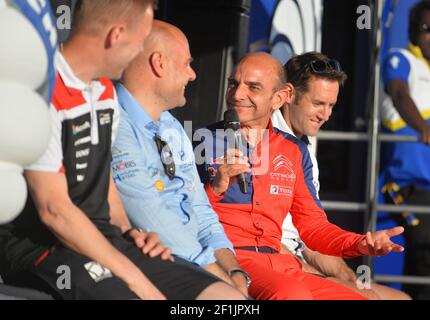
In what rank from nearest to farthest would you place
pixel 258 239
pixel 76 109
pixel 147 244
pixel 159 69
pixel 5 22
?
pixel 5 22, pixel 76 109, pixel 147 244, pixel 159 69, pixel 258 239

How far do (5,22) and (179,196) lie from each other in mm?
946

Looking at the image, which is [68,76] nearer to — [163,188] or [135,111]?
[135,111]

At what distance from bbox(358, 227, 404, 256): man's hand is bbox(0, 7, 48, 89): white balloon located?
1.46 metres

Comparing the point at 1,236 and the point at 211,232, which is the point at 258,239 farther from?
the point at 1,236

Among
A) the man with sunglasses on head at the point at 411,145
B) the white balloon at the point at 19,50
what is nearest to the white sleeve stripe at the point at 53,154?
the white balloon at the point at 19,50

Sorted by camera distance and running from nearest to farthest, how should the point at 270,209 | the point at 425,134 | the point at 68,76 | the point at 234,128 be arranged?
the point at 68,76
the point at 234,128
the point at 270,209
the point at 425,134

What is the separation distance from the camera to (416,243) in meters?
5.27

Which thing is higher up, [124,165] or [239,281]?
[124,165]

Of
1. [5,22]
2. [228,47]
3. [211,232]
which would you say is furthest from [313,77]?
[5,22]

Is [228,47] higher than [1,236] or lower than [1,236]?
higher

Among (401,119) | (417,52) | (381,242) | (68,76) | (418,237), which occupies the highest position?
(417,52)

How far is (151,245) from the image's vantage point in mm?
2686

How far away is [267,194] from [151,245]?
2.79 feet

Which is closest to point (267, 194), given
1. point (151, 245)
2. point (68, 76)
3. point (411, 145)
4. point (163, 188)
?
point (163, 188)
